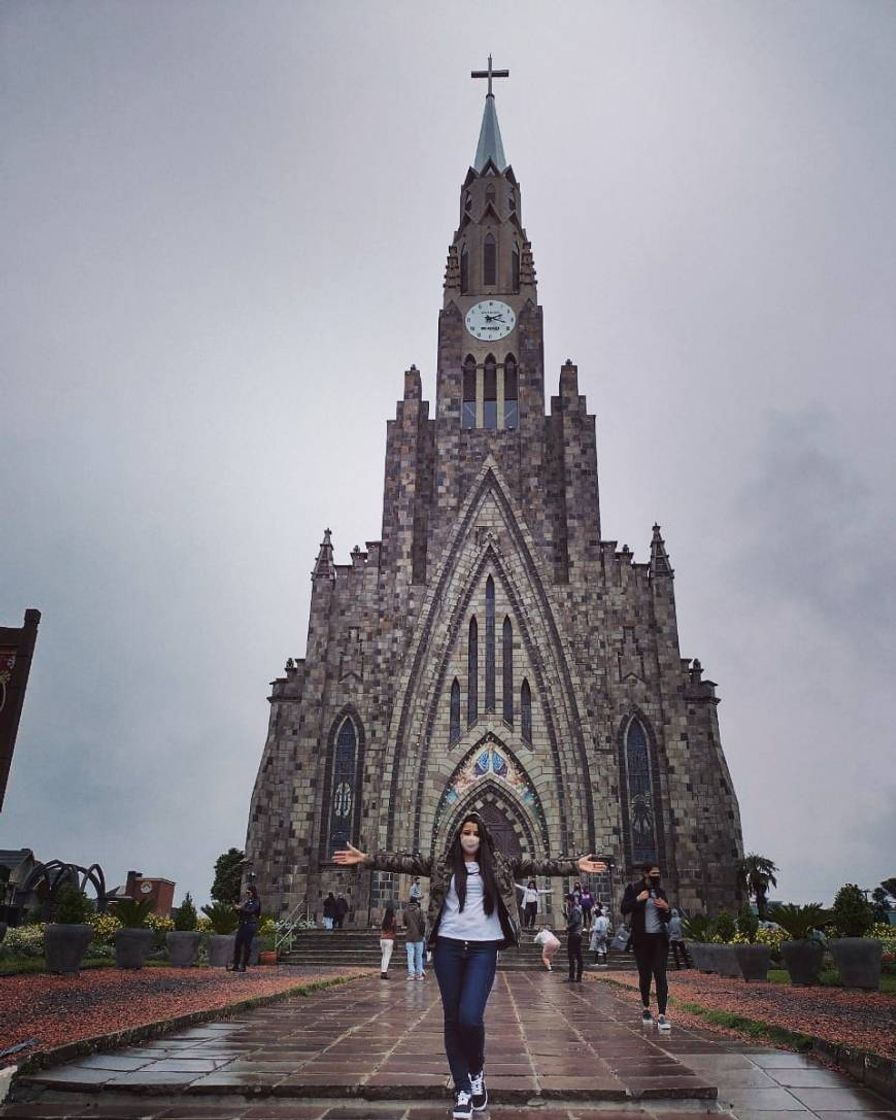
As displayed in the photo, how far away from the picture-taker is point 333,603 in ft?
113

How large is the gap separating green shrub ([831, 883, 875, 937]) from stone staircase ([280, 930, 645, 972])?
369 inches

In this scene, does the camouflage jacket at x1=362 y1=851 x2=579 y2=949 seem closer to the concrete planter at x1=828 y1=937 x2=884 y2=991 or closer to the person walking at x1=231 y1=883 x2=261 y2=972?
the concrete planter at x1=828 y1=937 x2=884 y2=991

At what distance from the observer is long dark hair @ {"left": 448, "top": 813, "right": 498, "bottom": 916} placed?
5293 mm

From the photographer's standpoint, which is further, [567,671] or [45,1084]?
[567,671]

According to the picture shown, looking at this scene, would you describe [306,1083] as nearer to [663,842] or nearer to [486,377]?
[663,842]

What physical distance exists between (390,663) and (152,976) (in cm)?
1801

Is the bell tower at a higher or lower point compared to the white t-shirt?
higher

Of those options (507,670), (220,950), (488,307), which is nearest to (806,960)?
(220,950)

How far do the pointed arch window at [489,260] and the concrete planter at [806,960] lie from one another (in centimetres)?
3308

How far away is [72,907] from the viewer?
49.2ft

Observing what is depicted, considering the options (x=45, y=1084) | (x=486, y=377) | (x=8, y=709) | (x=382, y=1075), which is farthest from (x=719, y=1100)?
(x=486, y=377)

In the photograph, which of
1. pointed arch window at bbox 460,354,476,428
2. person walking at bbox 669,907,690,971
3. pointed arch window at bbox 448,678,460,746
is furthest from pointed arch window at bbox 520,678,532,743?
pointed arch window at bbox 460,354,476,428

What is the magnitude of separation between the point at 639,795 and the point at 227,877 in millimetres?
31767

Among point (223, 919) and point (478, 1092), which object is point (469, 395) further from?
point (478, 1092)
